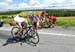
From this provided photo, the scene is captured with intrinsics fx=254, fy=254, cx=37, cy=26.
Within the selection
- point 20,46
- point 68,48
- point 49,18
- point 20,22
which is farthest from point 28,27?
point 49,18

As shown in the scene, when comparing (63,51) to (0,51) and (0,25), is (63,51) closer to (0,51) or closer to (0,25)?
(0,51)

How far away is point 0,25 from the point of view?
27359 millimetres

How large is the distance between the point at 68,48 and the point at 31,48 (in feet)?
5.76

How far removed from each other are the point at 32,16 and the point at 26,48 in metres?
1.96

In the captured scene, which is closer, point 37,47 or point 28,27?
point 37,47

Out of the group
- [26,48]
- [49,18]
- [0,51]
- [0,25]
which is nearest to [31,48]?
[26,48]

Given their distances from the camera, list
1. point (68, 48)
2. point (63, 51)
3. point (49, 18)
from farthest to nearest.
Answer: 1. point (49, 18)
2. point (68, 48)
3. point (63, 51)

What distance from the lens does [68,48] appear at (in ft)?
39.3

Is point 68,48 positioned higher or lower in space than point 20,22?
lower

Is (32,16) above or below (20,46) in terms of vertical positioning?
above

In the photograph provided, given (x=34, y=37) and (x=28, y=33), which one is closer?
(x=34, y=37)

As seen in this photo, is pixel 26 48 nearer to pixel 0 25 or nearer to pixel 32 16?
pixel 32 16

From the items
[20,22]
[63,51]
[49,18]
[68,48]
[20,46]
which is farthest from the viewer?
[49,18]

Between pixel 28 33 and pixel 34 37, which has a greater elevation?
pixel 28 33
